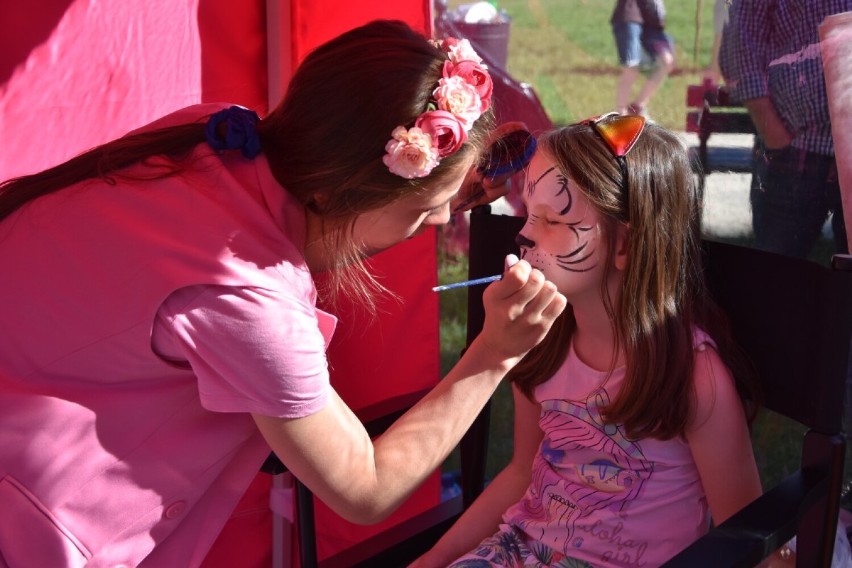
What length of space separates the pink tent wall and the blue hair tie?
0.72 m

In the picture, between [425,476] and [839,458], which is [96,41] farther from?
[839,458]

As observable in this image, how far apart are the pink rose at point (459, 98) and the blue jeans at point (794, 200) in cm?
75

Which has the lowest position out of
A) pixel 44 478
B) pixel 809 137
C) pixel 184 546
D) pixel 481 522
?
pixel 481 522

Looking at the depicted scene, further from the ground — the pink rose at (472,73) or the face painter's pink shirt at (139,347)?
the pink rose at (472,73)

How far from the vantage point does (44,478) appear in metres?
0.95

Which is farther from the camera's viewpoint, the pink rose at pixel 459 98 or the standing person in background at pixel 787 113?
the standing person in background at pixel 787 113

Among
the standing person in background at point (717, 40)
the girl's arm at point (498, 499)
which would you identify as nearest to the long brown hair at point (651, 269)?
the girl's arm at point (498, 499)

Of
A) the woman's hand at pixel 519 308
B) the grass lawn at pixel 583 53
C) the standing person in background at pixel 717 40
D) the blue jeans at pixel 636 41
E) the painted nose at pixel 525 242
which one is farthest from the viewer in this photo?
the blue jeans at pixel 636 41

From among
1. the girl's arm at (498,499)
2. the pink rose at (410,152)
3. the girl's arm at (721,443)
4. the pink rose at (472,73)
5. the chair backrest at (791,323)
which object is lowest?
the girl's arm at (498,499)

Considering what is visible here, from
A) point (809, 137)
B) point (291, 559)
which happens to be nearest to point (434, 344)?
point (291, 559)

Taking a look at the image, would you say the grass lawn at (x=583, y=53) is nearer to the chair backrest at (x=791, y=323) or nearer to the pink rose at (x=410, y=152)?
the chair backrest at (x=791, y=323)

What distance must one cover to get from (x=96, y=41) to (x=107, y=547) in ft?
3.10

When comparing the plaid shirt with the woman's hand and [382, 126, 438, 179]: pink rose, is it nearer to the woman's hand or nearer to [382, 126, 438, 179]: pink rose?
the woman's hand

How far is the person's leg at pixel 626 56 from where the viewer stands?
1.80 m
